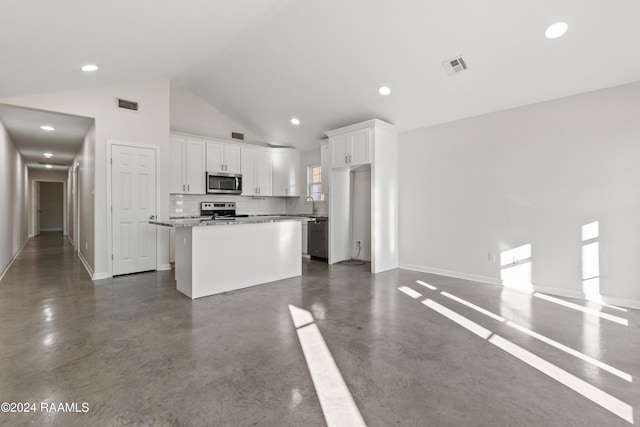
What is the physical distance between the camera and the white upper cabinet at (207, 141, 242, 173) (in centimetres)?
632

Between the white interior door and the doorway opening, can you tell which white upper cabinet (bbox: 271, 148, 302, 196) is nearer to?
the white interior door

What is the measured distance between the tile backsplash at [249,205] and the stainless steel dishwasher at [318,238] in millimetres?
576

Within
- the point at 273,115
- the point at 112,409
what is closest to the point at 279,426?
the point at 112,409

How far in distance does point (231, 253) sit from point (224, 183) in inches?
111

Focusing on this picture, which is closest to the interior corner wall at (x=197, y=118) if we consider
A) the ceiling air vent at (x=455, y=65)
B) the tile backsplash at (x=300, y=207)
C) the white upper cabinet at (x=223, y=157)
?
the white upper cabinet at (x=223, y=157)

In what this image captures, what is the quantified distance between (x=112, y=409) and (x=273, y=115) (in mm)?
5409

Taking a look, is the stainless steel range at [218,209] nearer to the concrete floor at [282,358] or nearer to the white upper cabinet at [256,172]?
the white upper cabinet at [256,172]

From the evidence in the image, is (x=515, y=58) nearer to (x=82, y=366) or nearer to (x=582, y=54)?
(x=582, y=54)

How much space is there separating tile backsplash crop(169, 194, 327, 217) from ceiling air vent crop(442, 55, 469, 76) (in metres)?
3.76

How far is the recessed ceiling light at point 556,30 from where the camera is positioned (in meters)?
2.99

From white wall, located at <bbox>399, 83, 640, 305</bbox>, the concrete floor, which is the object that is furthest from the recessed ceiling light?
the concrete floor

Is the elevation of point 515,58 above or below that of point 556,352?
above

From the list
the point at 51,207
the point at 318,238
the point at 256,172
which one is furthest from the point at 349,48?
the point at 51,207

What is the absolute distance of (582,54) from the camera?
3256mm
